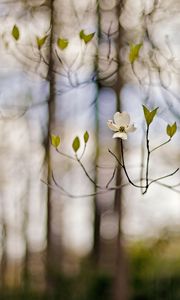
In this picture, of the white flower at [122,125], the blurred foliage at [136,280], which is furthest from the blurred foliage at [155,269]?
the white flower at [122,125]

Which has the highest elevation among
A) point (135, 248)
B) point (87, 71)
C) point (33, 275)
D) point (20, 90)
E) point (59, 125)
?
point (87, 71)

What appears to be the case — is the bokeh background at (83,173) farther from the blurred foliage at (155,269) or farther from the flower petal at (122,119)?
the flower petal at (122,119)

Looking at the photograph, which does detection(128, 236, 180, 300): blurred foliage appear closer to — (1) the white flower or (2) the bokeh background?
(2) the bokeh background

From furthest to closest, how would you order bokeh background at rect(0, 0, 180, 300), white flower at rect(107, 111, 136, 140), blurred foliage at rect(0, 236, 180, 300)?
blurred foliage at rect(0, 236, 180, 300)
bokeh background at rect(0, 0, 180, 300)
white flower at rect(107, 111, 136, 140)

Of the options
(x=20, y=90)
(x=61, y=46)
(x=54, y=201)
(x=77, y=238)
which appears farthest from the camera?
(x=77, y=238)

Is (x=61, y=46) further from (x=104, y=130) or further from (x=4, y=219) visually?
(x=4, y=219)

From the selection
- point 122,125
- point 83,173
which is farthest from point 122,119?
point 83,173

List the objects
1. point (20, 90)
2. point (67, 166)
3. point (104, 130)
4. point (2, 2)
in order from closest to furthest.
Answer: point (2, 2) < point (20, 90) < point (104, 130) < point (67, 166)

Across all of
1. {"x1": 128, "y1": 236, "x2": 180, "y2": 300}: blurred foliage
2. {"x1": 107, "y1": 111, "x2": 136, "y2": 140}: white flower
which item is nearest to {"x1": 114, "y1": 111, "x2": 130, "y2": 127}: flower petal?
Result: {"x1": 107, "y1": 111, "x2": 136, "y2": 140}: white flower

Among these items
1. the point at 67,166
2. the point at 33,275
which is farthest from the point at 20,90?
the point at 33,275
